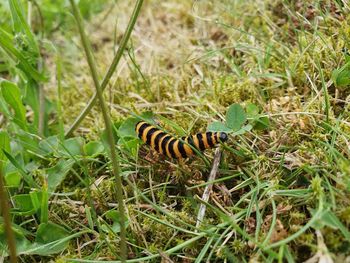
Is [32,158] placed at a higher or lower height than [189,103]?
lower

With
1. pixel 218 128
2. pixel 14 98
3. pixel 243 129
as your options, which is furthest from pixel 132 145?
pixel 14 98

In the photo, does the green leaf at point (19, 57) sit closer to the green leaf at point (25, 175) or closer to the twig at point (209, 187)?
the green leaf at point (25, 175)

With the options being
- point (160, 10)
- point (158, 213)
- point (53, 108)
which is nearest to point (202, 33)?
point (160, 10)

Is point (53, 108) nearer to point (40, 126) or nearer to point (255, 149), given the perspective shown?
point (40, 126)

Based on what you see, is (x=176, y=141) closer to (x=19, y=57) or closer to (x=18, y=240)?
(x=18, y=240)

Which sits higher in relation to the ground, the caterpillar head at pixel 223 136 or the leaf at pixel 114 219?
the caterpillar head at pixel 223 136

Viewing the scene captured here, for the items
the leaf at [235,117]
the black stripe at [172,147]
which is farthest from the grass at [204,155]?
the black stripe at [172,147]
